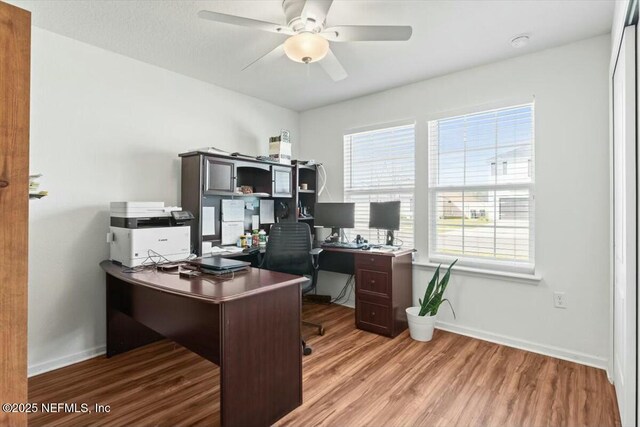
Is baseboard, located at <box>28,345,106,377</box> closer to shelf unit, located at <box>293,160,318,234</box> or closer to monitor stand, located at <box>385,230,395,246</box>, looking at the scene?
shelf unit, located at <box>293,160,318,234</box>

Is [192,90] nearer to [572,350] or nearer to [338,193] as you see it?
[338,193]

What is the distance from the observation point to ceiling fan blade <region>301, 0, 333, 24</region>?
1.78m

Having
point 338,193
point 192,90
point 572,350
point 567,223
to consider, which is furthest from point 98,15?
point 572,350

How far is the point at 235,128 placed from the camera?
3.74 meters

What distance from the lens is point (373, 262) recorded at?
3189 mm

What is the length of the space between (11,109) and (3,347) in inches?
22.6

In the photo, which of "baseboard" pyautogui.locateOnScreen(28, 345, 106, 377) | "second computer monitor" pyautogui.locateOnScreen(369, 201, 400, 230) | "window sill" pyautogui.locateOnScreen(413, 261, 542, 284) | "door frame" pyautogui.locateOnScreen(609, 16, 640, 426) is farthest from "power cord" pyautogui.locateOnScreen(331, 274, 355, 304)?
"door frame" pyautogui.locateOnScreen(609, 16, 640, 426)

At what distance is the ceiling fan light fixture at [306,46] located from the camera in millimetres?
1930

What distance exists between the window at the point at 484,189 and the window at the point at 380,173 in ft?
0.87

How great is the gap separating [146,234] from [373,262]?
200 centimetres

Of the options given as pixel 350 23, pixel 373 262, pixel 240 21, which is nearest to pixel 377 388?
pixel 373 262

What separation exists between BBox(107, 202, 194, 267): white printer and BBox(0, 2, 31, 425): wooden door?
5.37 feet

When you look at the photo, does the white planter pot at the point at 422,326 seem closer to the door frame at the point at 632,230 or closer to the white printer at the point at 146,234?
the door frame at the point at 632,230

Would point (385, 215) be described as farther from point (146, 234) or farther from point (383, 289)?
point (146, 234)
